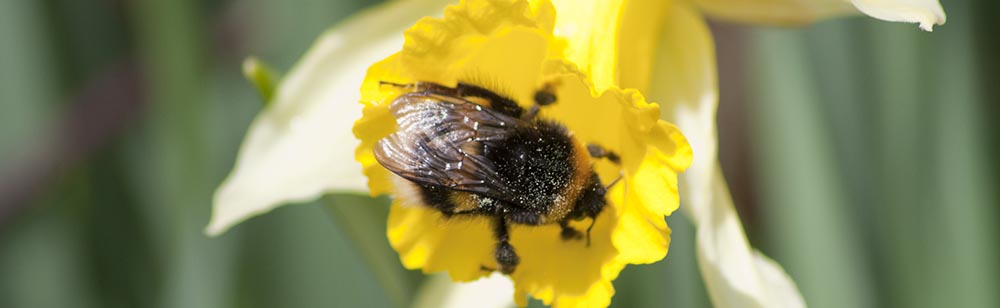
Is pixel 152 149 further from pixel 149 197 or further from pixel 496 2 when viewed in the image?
pixel 496 2

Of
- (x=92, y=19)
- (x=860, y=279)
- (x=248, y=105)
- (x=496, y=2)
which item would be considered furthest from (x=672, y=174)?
(x=92, y=19)

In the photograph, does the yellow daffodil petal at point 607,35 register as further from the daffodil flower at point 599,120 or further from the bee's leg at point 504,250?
the bee's leg at point 504,250

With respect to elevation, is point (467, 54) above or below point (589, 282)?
above

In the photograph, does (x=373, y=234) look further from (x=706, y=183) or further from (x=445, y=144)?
(x=706, y=183)

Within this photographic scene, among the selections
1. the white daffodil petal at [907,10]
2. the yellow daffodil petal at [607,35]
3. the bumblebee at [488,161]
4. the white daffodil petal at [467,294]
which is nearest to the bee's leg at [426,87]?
the bumblebee at [488,161]

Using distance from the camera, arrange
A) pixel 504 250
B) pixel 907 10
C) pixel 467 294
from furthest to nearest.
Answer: pixel 467 294, pixel 504 250, pixel 907 10

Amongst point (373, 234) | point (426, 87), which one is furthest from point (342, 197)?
point (426, 87)

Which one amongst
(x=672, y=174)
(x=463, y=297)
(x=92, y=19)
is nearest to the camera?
(x=672, y=174)
